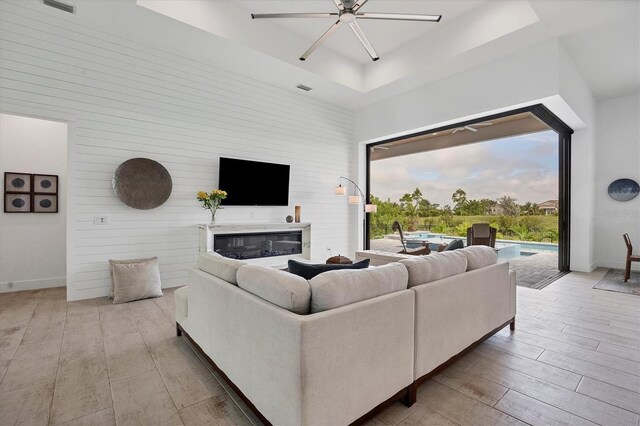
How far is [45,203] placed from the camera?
4578 mm

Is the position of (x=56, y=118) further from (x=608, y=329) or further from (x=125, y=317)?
(x=608, y=329)

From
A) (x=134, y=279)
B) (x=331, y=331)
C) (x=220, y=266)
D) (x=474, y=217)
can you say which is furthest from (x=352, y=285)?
(x=474, y=217)

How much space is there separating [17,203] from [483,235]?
7.57m

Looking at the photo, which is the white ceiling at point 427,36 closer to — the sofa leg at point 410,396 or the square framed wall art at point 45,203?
the square framed wall art at point 45,203

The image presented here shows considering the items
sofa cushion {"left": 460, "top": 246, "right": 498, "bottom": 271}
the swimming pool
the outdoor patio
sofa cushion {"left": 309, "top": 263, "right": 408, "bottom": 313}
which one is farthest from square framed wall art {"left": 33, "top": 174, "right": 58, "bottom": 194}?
the swimming pool

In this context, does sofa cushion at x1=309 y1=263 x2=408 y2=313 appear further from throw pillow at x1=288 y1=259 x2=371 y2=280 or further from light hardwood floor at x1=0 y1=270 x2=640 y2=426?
light hardwood floor at x1=0 y1=270 x2=640 y2=426

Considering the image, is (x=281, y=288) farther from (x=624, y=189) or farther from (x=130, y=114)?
(x=624, y=189)

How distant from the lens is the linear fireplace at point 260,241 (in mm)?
4723

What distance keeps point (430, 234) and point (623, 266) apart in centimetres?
362

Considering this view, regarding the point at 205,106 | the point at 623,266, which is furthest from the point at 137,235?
the point at 623,266

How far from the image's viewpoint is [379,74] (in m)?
5.61

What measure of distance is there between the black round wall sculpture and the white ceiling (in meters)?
1.96

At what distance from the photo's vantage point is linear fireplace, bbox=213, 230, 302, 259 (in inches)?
193

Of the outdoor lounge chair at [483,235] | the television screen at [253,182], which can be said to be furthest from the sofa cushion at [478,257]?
the television screen at [253,182]
